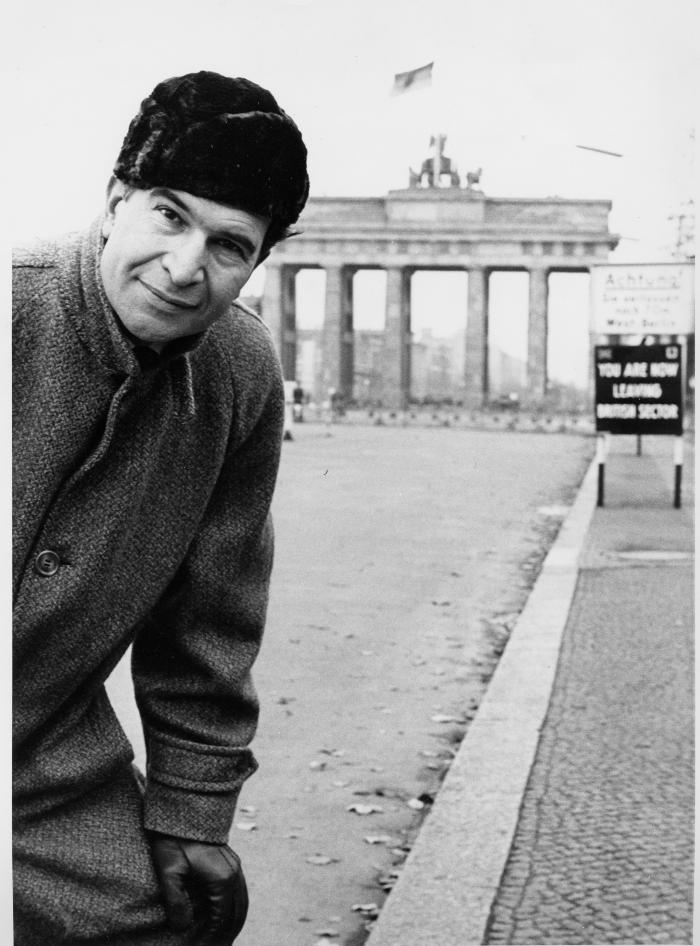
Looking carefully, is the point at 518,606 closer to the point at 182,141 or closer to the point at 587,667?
the point at 587,667

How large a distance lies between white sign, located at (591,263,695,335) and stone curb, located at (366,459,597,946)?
1599 mm

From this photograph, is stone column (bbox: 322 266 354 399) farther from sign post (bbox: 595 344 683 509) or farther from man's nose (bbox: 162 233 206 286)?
man's nose (bbox: 162 233 206 286)

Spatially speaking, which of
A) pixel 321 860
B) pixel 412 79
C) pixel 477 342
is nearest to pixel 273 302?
pixel 477 342

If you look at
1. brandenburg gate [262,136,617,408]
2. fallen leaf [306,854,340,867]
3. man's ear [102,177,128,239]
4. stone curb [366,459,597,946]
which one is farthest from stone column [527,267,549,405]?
man's ear [102,177,128,239]

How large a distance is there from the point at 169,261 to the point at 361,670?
530 cm

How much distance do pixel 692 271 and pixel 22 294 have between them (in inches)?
68.9

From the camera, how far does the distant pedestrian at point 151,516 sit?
77.3 inches

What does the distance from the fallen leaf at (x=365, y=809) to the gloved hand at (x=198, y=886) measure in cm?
262

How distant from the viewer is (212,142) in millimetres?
1932

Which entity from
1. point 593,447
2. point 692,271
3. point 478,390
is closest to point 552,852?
point 692,271

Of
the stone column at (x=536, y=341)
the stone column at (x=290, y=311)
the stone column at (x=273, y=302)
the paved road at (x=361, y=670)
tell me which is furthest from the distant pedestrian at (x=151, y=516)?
the stone column at (x=536, y=341)

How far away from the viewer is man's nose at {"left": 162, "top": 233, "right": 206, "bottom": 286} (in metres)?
1.93

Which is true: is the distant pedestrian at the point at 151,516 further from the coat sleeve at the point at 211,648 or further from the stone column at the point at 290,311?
the stone column at the point at 290,311

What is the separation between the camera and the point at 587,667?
270 inches
